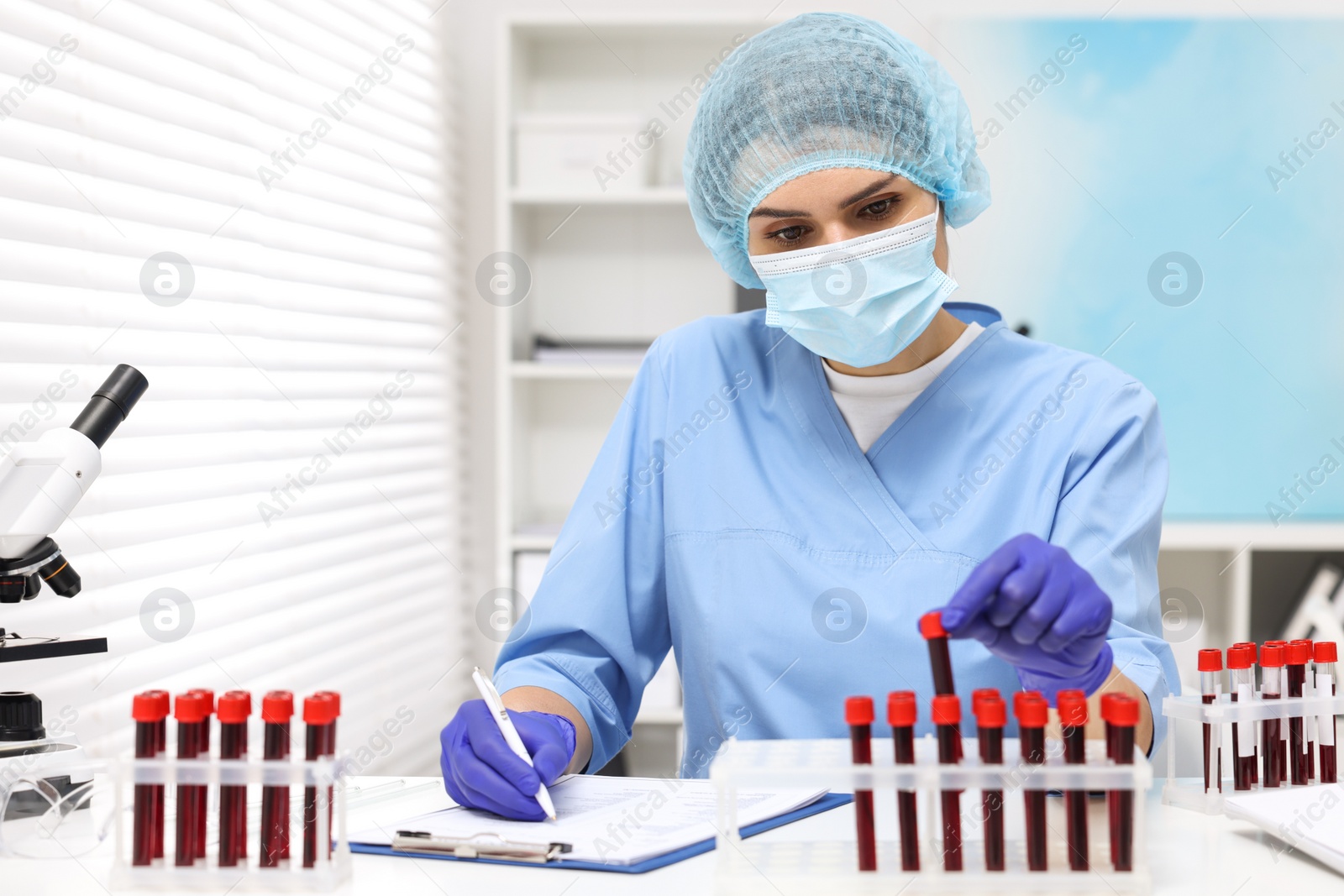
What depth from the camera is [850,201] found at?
1093 mm

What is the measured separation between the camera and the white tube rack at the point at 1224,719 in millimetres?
814

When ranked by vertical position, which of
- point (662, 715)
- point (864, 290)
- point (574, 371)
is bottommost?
point (662, 715)

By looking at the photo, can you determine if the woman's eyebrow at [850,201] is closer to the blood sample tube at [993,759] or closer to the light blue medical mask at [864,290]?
the light blue medical mask at [864,290]

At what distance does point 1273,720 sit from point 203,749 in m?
0.77

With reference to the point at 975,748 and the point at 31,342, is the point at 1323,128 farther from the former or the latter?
the point at 31,342

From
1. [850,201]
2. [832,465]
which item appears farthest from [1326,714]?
[850,201]

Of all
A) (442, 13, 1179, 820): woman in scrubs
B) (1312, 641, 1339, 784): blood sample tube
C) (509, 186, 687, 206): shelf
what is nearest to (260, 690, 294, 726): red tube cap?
(442, 13, 1179, 820): woman in scrubs

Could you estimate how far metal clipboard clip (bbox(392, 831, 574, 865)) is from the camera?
737 millimetres

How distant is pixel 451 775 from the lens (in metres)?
0.85

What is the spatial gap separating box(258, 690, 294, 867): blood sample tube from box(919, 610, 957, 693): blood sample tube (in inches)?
16.0

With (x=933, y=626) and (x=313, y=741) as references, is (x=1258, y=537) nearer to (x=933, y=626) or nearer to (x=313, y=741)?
(x=933, y=626)

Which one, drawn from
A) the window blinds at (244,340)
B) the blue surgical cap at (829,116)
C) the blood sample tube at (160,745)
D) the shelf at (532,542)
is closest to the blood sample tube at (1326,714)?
the blue surgical cap at (829,116)

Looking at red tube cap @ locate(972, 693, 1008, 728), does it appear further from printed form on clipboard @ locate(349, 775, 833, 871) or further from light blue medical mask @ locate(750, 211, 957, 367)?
light blue medical mask @ locate(750, 211, 957, 367)

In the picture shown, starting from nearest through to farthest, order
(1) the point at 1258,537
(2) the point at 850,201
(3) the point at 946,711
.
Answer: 1. (3) the point at 946,711
2. (2) the point at 850,201
3. (1) the point at 1258,537
